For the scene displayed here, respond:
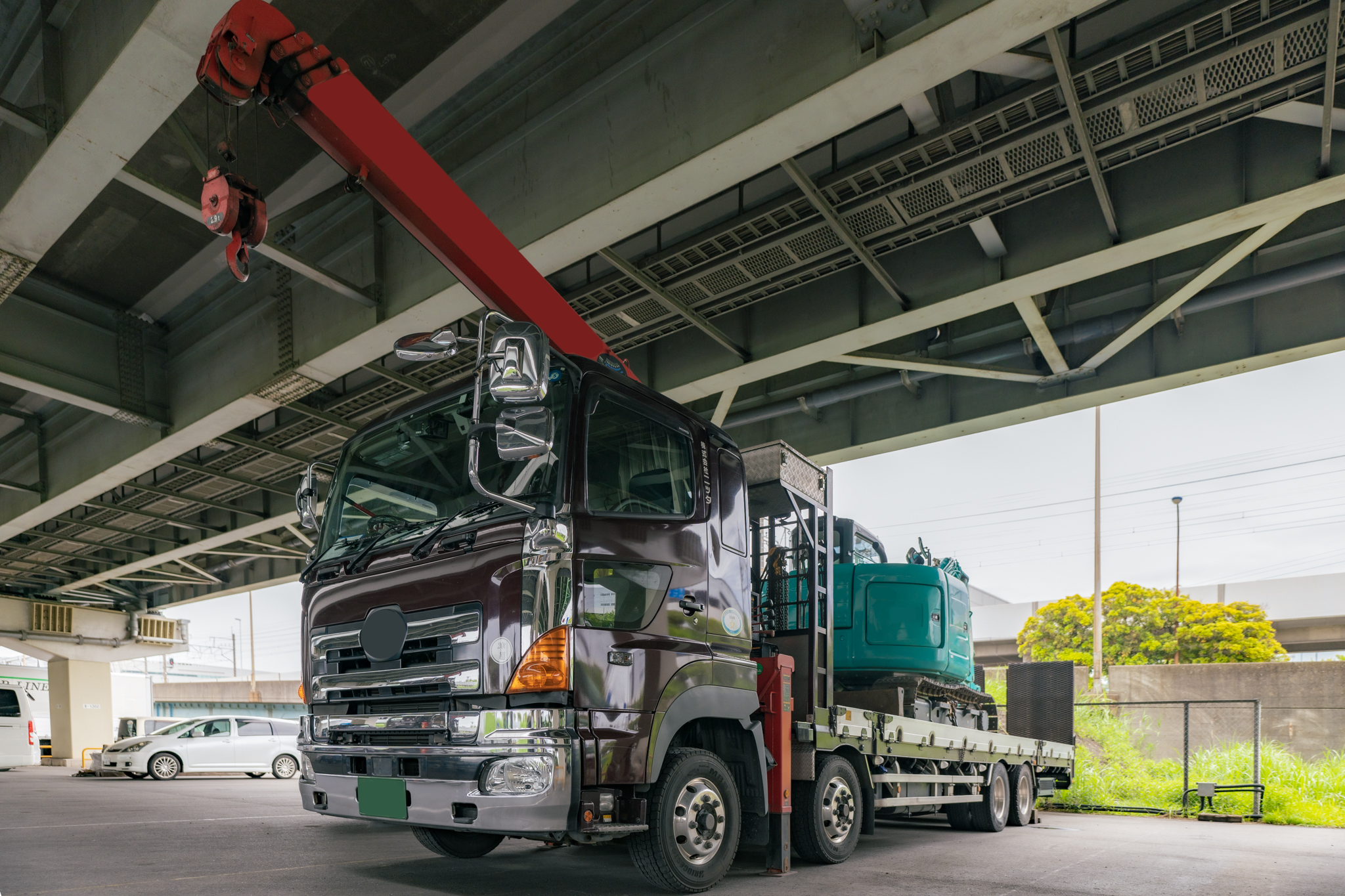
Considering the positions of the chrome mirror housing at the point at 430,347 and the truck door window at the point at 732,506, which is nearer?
the chrome mirror housing at the point at 430,347

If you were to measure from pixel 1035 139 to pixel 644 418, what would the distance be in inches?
138

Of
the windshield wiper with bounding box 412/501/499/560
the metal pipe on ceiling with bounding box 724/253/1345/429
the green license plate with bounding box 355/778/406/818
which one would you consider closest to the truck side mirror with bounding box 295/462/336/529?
the windshield wiper with bounding box 412/501/499/560

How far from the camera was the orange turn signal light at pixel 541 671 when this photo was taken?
4262mm

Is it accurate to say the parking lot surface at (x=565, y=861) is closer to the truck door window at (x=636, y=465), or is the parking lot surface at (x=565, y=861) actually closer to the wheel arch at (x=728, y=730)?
the wheel arch at (x=728, y=730)

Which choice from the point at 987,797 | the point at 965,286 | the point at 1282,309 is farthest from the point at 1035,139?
the point at 987,797

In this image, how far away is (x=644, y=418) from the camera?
5.20m

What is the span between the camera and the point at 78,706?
94.7 ft

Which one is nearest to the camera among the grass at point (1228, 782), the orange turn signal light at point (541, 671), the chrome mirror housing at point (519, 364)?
the chrome mirror housing at point (519, 364)

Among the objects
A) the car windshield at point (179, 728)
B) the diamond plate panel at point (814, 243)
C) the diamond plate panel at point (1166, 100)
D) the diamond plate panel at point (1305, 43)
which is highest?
the diamond plate panel at point (1305, 43)

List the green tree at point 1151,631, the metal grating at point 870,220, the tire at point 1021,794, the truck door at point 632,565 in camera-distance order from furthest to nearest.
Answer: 1. the green tree at point 1151,631
2. the tire at point 1021,794
3. the metal grating at point 870,220
4. the truck door at point 632,565

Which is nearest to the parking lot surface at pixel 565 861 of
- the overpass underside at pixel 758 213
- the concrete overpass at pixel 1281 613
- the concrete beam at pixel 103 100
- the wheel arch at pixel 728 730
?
the wheel arch at pixel 728 730

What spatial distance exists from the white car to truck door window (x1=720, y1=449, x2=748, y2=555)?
16595mm

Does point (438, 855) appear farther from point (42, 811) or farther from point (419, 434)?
point (42, 811)

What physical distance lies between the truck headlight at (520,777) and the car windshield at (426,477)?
3.82ft
